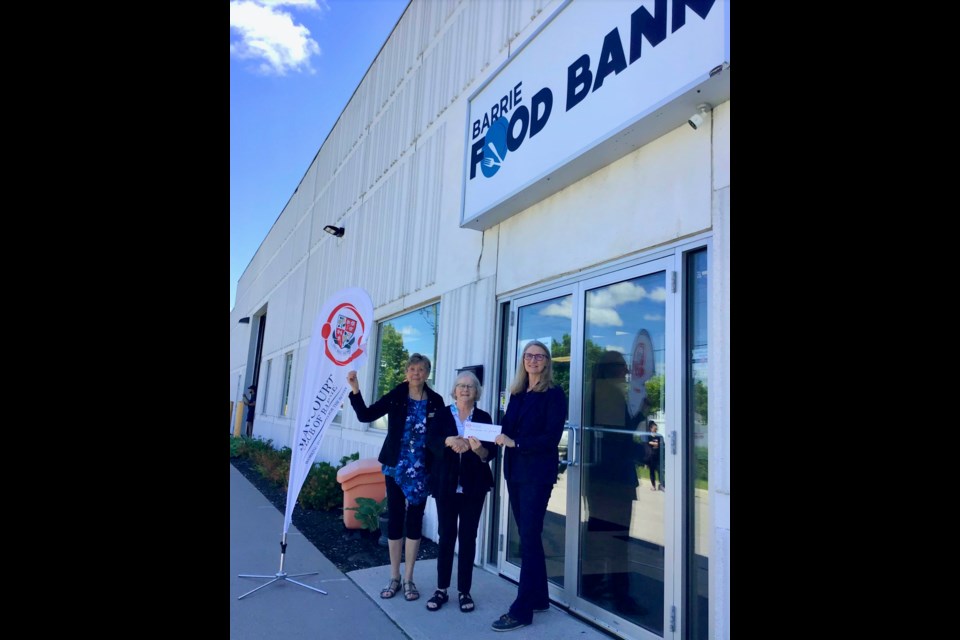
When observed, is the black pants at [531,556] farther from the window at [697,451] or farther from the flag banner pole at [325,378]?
the flag banner pole at [325,378]

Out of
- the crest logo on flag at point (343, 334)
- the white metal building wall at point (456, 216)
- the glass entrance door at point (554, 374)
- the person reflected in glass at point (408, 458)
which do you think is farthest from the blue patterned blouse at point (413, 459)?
the white metal building wall at point (456, 216)

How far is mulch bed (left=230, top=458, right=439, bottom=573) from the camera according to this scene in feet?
17.3

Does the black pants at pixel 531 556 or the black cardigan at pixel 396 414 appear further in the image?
the black cardigan at pixel 396 414

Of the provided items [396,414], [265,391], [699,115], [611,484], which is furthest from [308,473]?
[265,391]

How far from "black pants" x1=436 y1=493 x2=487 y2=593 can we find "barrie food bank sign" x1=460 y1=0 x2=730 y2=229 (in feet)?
8.17

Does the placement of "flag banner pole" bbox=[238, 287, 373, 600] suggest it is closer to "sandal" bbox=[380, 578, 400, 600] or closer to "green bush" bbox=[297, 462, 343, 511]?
"sandal" bbox=[380, 578, 400, 600]

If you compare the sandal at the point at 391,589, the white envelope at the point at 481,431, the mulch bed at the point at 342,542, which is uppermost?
the white envelope at the point at 481,431

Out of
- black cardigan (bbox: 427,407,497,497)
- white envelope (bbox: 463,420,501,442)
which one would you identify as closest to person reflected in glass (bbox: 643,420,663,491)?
white envelope (bbox: 463,420,501,442)

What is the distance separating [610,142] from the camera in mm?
3783

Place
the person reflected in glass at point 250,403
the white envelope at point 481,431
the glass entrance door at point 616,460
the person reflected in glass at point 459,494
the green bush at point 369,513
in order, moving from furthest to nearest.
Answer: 1. the person reflected in glass at point 250,403
2. the green bush at point 369,513
3. the person reflected in glass at point 459,494
4. the white envelope at point 481,431
5. the glass entrance door at point 616,460

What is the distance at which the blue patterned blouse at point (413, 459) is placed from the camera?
163 inches

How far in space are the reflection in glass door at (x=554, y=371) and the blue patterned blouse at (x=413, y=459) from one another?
997mm
